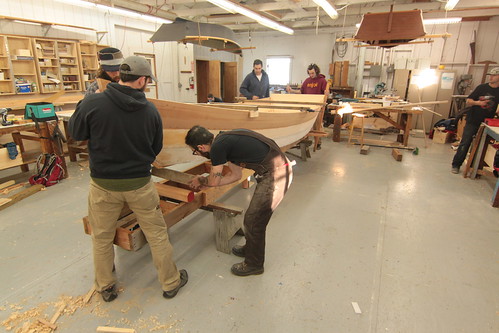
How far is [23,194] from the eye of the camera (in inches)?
137

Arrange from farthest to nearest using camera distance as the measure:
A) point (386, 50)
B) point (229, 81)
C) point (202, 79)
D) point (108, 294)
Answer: point (229, 81) < point (202, 79) < point (386, 50) < point (108, 294)

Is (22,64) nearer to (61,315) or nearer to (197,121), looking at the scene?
(197,121)

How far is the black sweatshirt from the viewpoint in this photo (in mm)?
1544

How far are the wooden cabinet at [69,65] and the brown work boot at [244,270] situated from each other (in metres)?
6.76

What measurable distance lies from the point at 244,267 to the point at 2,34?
6.82 metres

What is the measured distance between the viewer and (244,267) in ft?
7.35

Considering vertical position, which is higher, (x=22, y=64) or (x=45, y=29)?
(x=45, y=29)

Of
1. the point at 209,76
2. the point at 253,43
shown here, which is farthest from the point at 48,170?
the point at 253,43

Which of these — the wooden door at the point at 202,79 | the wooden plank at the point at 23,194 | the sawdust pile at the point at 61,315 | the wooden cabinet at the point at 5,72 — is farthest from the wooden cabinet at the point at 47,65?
the sawdust pile at the point at 61,315

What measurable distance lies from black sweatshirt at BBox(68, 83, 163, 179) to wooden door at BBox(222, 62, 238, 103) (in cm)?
1027

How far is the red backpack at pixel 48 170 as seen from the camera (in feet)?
12.6

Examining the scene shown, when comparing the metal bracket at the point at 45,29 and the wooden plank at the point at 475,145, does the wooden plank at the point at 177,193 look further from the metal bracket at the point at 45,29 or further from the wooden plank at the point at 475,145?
the metal bracket at the point at 45,29

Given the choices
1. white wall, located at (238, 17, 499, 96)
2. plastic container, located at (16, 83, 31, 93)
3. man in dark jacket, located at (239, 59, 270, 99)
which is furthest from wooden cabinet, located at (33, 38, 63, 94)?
white wall, located at (238, 17, 499, 96)

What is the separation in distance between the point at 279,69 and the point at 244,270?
10.8 metres
